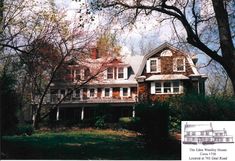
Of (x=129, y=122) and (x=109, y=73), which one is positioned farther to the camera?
(x=109, y=73)

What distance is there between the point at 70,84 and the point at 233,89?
1793 millimetres

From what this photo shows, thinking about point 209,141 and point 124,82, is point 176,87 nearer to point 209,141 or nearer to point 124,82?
point 124,82

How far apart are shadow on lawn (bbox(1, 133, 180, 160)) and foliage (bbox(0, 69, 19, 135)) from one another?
0.45 ft

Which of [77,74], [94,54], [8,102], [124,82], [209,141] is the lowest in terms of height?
[209,141]

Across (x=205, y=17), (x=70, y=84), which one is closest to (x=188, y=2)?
(x=205, y=17)

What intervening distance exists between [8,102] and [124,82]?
1295mm

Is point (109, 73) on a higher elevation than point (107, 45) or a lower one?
lower

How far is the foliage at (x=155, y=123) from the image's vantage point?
190 inches

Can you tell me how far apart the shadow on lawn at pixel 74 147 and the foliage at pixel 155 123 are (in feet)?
0.52

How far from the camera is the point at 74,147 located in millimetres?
4758

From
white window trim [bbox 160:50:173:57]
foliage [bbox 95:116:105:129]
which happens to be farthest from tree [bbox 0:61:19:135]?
white window trim [bbox 160:50:173:57]

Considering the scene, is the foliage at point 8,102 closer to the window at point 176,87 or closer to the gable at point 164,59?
the gable at point 164,59

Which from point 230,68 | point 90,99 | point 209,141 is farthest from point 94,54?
point 209,141

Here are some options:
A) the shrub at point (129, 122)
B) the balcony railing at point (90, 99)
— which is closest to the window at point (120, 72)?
the balcony railing at point (90, 99)
